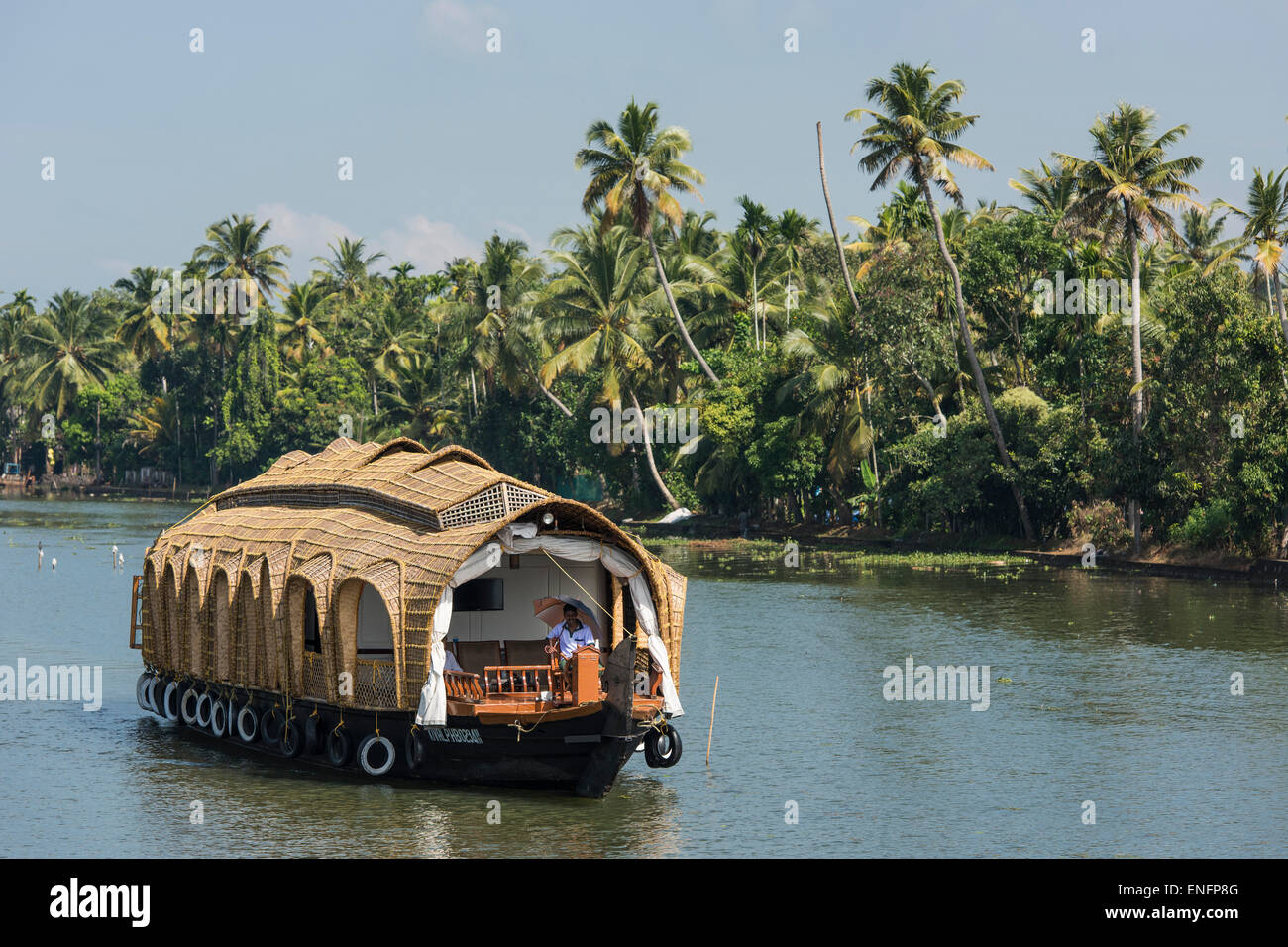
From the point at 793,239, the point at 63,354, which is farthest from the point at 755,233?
the point at 63,354

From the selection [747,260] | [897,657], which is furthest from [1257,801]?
[747,260]

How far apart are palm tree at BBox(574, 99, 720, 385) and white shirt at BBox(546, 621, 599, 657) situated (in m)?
39.5

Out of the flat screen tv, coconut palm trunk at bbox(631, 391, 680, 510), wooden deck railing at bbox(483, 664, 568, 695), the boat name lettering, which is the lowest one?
the boat name lettering

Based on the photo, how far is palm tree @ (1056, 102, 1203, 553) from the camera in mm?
43188

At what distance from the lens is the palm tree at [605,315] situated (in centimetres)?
6278

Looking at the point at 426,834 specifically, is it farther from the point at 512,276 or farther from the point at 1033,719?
the point at 512,276

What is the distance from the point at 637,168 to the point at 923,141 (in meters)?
13.0

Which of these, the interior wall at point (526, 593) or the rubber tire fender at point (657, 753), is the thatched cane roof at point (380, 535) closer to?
the rubber tire fender at point (657, 753)

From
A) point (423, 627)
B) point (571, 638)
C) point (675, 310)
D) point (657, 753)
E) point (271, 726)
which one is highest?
point (675, 310)

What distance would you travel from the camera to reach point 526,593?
68.7ft

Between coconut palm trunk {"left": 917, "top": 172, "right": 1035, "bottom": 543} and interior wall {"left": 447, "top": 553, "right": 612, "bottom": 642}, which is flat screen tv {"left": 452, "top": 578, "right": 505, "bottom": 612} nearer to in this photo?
interior wall {"left": 447, "top": 553, "right": 612, "bottom": 642}

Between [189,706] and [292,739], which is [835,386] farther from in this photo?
[292,739]

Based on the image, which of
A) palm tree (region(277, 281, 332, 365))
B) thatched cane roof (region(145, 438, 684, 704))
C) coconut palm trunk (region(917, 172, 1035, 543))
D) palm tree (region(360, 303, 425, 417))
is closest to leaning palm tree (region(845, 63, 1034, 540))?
coconut palm trunk (region(917, 172, 1035, 543))
